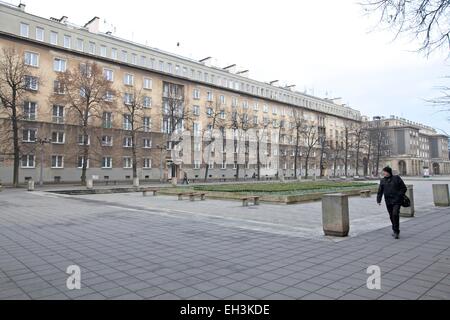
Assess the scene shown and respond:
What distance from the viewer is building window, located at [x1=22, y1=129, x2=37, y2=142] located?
135 feet

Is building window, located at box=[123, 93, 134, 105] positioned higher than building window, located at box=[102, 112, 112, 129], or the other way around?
building window, located at box=[123, 93, 134, 105]

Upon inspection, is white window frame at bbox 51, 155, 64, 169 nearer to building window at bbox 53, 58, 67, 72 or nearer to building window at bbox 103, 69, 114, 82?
building window at bbox 53, 58, 67, 72

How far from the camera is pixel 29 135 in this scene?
41719mm

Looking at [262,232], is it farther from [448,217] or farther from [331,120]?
[331,120]

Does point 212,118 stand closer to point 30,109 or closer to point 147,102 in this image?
point 147,102

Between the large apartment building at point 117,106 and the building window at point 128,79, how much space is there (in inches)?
6.1

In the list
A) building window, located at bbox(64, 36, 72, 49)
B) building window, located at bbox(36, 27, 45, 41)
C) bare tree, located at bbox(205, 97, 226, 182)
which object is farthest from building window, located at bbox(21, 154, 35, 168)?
bare tree, located at bbox(205, 97, 226, 182)

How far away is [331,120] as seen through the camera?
316 feet

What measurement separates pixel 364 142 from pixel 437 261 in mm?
85424

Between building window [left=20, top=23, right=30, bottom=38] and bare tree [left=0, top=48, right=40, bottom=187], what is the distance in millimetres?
3349

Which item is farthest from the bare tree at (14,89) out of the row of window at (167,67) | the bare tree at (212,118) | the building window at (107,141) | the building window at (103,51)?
the bare tree at (212,118)

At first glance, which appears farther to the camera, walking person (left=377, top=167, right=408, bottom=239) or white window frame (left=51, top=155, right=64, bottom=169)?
white window frame (left=51, top=155, right=64, bottom=169)

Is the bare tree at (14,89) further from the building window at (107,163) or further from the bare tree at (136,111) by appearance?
the bare tree at (136,111)
